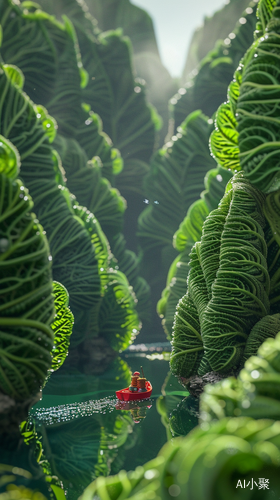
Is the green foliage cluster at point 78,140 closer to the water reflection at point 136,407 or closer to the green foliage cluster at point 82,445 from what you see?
the water reflection at point 136,407

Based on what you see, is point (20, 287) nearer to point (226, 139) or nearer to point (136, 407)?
point (136, 407)

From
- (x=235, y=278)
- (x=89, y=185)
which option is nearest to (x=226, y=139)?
(x=235, y=278)

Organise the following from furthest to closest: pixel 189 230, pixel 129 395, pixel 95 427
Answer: pixel 189 230 < pixel 129 395 < pixel 95 427

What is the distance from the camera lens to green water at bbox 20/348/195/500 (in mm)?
4898

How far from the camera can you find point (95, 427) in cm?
663

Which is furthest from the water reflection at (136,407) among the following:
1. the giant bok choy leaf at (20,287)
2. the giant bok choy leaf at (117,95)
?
the giant bok choy leaf at (117,95)

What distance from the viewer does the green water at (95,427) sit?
4898 millimetres

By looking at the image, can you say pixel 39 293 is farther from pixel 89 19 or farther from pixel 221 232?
pixel 89 19

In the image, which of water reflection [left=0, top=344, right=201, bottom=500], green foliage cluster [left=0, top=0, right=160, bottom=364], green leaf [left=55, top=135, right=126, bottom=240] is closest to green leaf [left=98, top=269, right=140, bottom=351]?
green foliage cluster [left=0, top=0, right=160, bottom=364]

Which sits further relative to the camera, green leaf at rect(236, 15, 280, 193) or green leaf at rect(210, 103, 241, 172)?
green leaf at rect(210, 103, 241, 172)

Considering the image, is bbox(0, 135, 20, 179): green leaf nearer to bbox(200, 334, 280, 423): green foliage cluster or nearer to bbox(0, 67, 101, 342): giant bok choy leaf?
bbox(200, 334, 280, 423): green foliage cluster

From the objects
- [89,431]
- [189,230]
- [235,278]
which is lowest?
[89,431]

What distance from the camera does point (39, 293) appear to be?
200 inches

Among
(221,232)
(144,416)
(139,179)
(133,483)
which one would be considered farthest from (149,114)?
(133,483)
